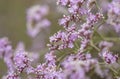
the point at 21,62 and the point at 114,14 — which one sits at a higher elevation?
the point at 114,14

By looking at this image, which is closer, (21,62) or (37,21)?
(21,62)

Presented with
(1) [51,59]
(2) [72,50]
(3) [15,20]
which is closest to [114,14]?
(2) [72,50]

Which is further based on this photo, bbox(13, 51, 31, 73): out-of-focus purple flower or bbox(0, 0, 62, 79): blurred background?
bbox(0, 0, 62, 79): blurred background

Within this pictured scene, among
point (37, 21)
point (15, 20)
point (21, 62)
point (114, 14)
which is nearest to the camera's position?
point (21, 62)

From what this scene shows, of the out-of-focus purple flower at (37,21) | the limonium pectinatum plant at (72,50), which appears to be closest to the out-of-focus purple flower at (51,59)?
the limonium pectinatum plant at (72,50)

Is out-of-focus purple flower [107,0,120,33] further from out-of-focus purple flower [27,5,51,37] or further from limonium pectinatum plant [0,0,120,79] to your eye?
out-of-focus purple flower [27,5,51,37]

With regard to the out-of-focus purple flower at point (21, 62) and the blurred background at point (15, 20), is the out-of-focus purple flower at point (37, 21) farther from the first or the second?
the out-of-focus purple flower at point (21, 62)

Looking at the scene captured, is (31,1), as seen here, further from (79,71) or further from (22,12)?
(79,71)

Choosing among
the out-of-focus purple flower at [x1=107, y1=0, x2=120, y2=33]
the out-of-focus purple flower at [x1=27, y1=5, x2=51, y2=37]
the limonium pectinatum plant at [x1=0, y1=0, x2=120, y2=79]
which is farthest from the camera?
the out-of-focus purple flower at [x1=27, y1=5, x2=51, y2=37]

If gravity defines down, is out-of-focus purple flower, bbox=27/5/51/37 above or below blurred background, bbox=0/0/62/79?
below

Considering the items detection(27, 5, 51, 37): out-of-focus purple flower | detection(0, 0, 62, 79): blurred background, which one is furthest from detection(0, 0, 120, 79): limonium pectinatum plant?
detection(0, 0, 62, 79): blurred background

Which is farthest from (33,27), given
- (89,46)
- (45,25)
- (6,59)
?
(89,46)

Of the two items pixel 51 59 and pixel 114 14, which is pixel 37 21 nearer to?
pixel 114 14
